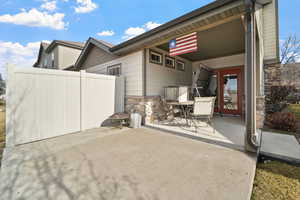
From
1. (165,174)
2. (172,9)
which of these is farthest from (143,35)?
(165,174)

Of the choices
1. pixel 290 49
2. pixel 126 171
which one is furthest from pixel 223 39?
pixel 290 49

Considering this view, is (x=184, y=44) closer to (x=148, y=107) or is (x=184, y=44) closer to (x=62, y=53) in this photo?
(x=148, y=107)

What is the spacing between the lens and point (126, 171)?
2193 millimetres

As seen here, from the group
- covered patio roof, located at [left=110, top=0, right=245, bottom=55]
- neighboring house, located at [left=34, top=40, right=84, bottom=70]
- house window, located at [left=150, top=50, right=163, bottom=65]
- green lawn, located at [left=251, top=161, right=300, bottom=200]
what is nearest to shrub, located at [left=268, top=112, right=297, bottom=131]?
green lawn, located at [left=251, top=161, right=300, bottom=200]

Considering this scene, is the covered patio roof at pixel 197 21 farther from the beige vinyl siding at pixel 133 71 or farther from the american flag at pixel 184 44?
the beige vinyl siding at pixel 133 71

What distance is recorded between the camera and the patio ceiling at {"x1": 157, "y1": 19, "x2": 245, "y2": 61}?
395 cm

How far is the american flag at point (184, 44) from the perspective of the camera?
12.1 ft

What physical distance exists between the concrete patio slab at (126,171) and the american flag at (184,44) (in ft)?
8.87

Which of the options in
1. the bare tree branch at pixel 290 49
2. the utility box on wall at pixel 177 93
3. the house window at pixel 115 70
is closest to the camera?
the utility box on wall at pixel 177 93

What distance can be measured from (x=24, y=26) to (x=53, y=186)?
17.2 metres

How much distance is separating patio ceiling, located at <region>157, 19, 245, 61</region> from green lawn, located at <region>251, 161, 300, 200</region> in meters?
3.62

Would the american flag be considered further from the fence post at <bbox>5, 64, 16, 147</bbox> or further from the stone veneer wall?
the fence post at <bbox>5, 64, 16, 147</bbox>

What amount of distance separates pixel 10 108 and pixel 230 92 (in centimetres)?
881

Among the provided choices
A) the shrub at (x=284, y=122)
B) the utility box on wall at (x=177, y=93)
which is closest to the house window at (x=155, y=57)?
the utility box on wall at (x=177, y=93)
